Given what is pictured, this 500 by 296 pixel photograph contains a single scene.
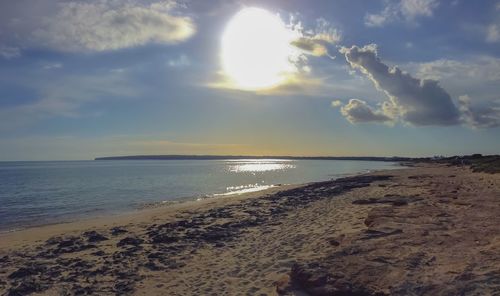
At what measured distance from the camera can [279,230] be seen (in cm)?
1560

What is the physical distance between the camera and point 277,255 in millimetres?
11586

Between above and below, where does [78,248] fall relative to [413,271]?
below

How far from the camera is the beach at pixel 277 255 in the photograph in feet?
26.5

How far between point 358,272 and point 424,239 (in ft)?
10.4

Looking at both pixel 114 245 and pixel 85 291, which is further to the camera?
pixel 114 245

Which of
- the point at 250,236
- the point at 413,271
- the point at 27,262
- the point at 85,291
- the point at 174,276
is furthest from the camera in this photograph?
the point at 250,236

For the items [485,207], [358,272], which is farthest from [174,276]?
[485,207]

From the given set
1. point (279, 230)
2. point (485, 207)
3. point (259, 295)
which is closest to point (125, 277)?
point (259, 295)

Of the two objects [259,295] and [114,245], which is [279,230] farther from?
[259,295]

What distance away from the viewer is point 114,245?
1443 centimetres

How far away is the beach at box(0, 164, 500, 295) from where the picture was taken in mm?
8086

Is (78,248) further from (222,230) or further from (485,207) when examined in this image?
(485,207)

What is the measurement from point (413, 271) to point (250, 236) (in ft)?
24.7

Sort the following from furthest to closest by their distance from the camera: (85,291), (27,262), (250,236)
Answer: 1. (250,236)
2. (27,262)
3. (85,291)
